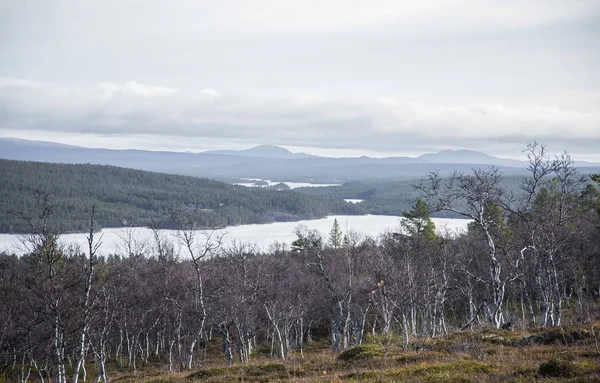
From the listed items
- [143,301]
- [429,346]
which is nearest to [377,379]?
[429,346]

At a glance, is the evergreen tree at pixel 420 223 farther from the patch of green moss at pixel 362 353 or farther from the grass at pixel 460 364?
the patch of green moss at pixel 362 353

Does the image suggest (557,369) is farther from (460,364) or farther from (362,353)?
(362,353)

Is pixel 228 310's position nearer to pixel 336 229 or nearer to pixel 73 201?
pixel 336 229

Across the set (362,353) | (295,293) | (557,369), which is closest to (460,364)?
(557,369)

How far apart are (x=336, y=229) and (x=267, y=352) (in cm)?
3754

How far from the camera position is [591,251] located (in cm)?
4550

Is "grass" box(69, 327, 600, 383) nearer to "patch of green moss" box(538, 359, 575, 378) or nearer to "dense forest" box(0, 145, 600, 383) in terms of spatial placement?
"patch of green moss" box(538, 359, 575, 378)

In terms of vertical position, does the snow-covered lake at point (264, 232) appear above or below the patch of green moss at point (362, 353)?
below

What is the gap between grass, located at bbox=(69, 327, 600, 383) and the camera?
12.7 metres

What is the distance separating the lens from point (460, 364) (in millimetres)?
14797

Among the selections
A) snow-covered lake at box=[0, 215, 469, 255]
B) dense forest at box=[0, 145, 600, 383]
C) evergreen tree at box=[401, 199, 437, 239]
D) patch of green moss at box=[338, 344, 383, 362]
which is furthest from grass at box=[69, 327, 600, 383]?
snow-covered lake at box=[0, 215, 469, 255]

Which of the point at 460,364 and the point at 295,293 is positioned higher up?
the point at 460,364

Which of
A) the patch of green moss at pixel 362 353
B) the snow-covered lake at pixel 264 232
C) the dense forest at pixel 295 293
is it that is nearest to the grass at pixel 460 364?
the patch of green moss at pixel 362 353

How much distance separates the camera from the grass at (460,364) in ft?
41.7
